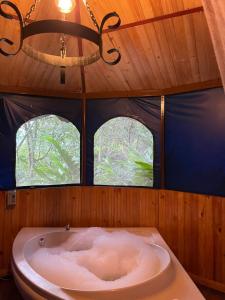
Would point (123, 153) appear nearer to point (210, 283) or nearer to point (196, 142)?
point (196, 142)

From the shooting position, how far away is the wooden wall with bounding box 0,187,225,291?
261 centimetres

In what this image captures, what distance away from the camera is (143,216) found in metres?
2.98

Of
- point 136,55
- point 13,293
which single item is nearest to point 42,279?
point 13,293

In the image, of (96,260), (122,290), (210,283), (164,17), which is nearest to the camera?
(122,290)

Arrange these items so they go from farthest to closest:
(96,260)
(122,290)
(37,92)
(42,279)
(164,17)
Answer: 1. (37,92)
2. (96,260)
3. (164,17)
4. (42,279)
5. (122,290)

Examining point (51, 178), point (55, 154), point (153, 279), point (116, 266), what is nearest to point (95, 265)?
point (116, 266)

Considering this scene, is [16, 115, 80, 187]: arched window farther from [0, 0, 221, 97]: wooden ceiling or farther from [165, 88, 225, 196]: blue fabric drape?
[165, 88, 225, 196]: blue fabric drape

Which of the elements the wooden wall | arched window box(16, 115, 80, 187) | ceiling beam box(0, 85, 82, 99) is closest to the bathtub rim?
the wooden wall

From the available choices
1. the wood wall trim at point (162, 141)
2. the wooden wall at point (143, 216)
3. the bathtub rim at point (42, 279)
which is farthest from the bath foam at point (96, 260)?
the wood wall trim at point (162, 141)

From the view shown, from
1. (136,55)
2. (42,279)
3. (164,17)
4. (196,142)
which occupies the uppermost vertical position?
(164,17)

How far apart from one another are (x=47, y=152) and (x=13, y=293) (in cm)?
153

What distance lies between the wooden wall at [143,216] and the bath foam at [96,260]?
1.06 feet

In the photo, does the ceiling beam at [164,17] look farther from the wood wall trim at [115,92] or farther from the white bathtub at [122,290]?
the white bathtub at [122,290]

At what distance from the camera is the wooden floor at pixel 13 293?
2.40 m
